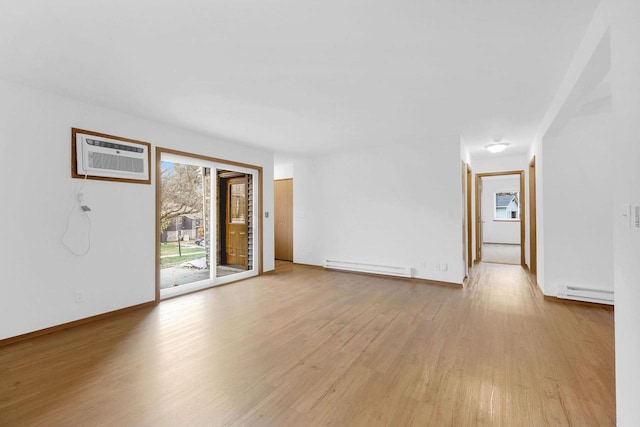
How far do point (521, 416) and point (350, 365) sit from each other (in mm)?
1145

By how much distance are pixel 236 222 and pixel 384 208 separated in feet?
10.0

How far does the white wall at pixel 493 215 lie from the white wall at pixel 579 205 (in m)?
Answer: 7.07

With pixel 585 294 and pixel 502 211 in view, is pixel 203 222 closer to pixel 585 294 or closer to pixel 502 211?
pixel 585 294

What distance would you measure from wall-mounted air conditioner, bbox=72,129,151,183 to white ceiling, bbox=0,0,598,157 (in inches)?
16.7

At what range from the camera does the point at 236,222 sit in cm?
584

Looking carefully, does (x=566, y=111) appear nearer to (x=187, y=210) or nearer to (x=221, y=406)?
(x=221, y=406)

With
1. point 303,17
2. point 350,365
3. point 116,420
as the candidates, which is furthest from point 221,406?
point 303,17

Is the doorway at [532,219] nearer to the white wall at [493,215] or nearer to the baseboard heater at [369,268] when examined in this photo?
the baseboard heater at [369,268]

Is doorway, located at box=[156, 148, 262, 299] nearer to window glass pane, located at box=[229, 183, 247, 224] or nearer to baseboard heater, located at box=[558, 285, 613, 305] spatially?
window glass pane, located at box=[229, 183, 247, 224]

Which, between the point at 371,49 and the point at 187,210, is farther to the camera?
the point at 187,210

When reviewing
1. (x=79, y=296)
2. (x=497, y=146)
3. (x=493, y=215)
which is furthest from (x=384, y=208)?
(x=493, y=215)

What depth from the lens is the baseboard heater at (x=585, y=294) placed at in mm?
3631

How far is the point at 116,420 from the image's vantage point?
169 centimetres

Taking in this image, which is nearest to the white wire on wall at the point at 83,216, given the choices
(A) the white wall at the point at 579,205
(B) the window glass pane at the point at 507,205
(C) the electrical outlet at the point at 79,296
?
(C) the electrical outlet at the point at 79,296
